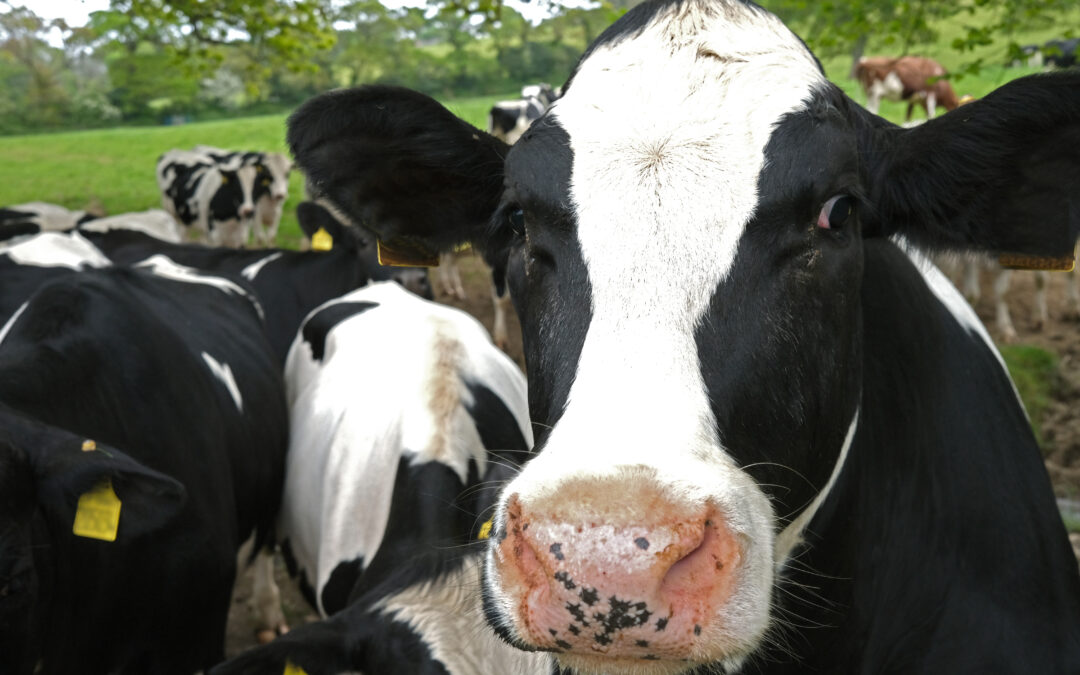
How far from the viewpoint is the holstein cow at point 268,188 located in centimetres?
1461

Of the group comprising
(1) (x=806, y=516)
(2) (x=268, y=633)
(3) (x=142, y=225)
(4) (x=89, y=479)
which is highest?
(1) (x=806, y=516)

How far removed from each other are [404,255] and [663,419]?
1327mm

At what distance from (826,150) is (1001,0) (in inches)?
207

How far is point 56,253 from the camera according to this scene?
5.61 m

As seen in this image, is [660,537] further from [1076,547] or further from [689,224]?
[1076,547]

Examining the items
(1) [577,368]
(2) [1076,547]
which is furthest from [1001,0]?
(1) [577,368]

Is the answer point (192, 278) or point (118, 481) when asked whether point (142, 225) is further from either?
point (118, 481)

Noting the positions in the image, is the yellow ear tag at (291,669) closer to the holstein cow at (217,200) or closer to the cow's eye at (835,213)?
the cow's eye at (835,213)

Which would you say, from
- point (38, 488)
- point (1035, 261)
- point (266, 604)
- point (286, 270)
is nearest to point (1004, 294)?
point (286, 270)

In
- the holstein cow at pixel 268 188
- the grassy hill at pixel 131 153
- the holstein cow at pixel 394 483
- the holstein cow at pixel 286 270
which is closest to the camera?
the holstein cow at pixel 394 483

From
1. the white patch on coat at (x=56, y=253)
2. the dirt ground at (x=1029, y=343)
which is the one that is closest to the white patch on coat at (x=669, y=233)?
the dirt ground at (x=1029, y=343)

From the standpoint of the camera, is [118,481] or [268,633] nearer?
[118,481]

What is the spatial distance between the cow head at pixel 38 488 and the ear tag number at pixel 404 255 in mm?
887

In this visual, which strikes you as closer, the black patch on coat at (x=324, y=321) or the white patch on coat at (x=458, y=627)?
the white patch on coat at (x=458, y=627)
